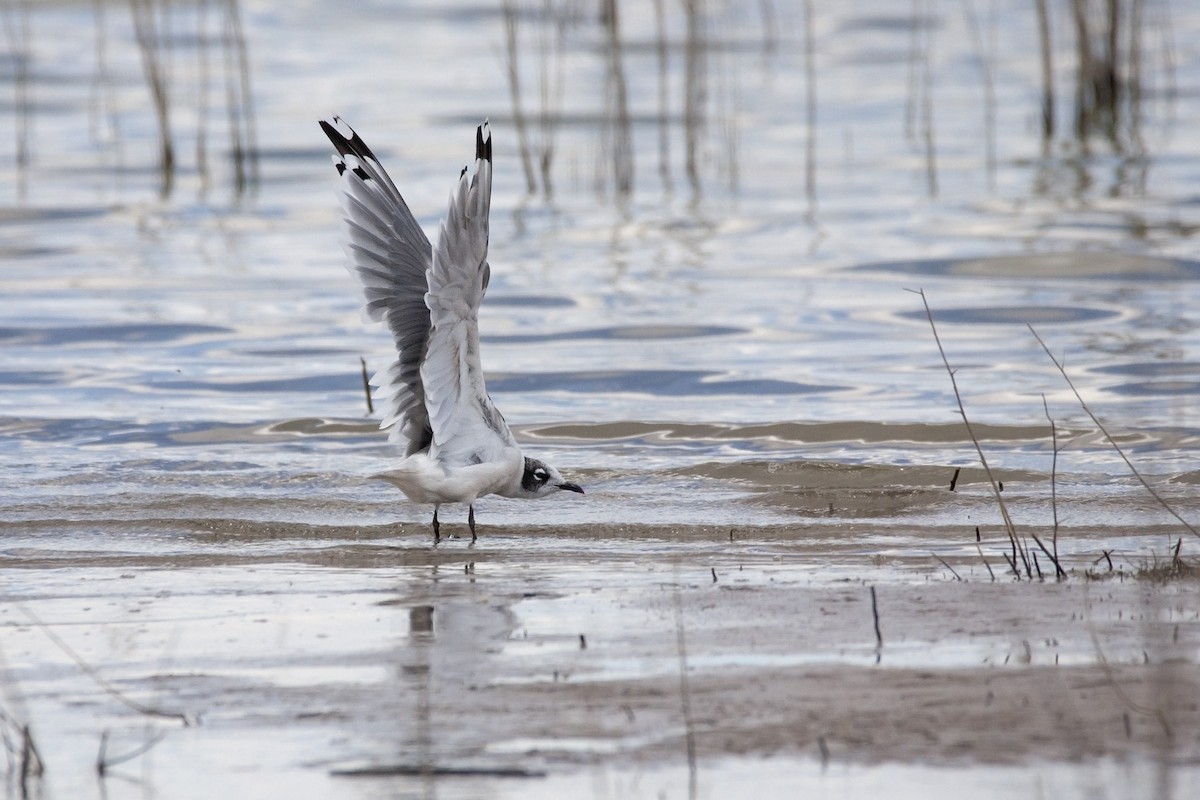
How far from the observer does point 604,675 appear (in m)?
3.87

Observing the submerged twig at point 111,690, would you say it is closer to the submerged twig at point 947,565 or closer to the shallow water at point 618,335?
the shallow water at point 618,335

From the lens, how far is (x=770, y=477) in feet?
24.6

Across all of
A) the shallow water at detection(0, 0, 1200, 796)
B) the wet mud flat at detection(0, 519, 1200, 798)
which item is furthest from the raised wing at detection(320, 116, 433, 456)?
the wet mud flat at detection(0, 519, 1200, 798)

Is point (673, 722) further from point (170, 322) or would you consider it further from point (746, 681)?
point (170, 322)

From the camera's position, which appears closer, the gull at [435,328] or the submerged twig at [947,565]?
the submerged twig at [947,565]

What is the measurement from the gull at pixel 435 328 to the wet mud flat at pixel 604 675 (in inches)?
22.3

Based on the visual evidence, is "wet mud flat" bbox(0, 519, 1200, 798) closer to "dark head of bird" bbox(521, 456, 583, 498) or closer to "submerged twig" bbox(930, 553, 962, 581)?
"submerged twig" bbox(930, 553, 962, 581)

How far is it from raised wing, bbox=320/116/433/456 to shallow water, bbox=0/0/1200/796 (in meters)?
0.71

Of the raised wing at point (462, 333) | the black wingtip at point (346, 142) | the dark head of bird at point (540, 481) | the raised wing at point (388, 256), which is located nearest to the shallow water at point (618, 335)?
the dark head of bird at point (540, 481)

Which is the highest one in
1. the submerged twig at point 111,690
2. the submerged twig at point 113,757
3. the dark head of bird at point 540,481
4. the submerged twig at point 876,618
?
the submerged twig at point 113,757

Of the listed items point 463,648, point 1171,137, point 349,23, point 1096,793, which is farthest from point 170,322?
point 349,23

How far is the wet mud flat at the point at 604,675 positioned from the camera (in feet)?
10.6

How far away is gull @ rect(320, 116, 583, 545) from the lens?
5766 millimetres

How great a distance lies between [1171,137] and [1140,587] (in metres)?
12.9
